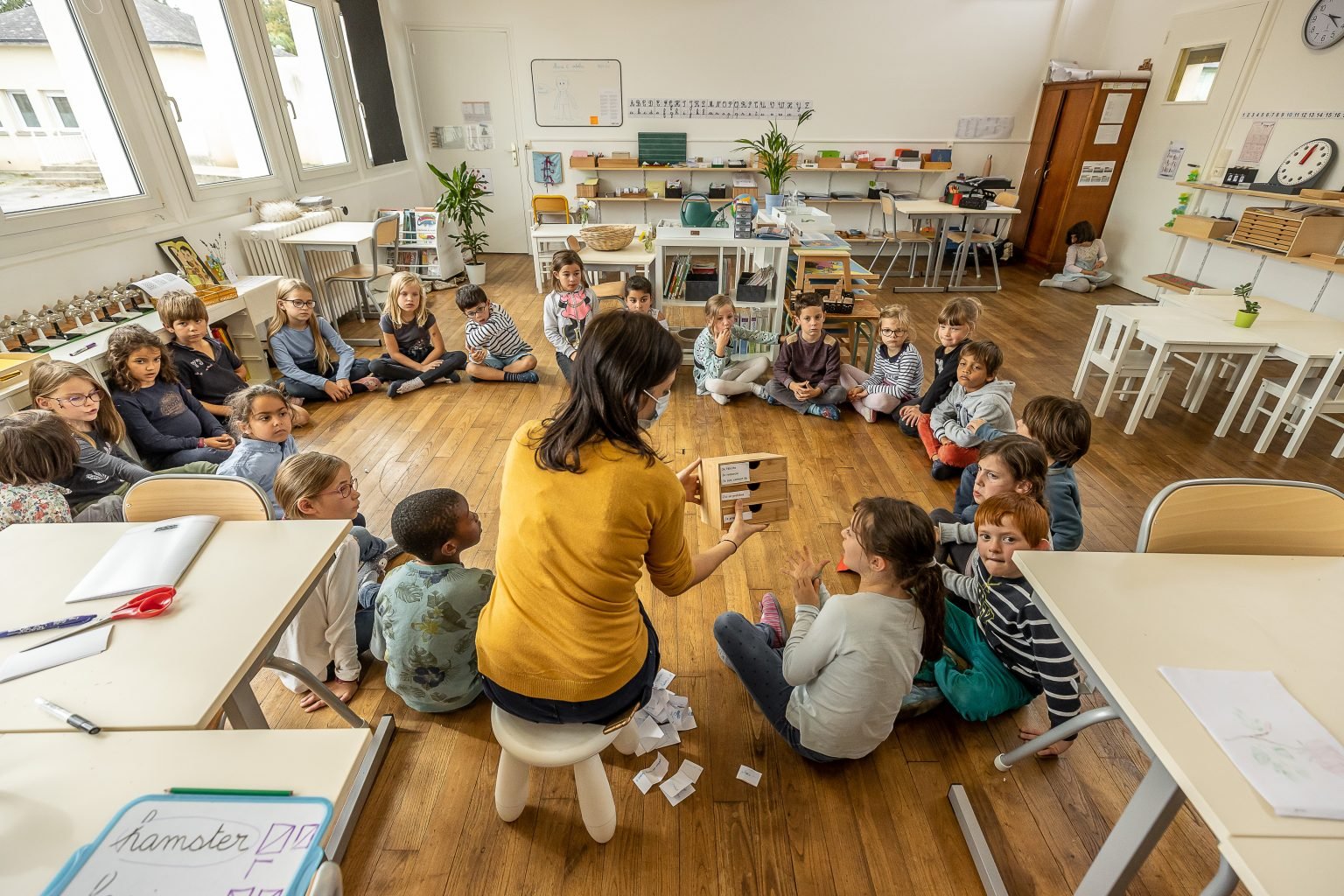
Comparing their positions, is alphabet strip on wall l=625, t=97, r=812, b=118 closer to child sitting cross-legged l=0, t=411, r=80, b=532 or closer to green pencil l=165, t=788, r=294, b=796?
child sitting cross-legged l=0, t=411, r=80, b=532

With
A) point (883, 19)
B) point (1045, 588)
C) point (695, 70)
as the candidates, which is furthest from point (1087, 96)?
point (1045, 588)

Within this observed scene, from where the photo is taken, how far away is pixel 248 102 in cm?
446

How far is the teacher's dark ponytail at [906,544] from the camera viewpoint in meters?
1.39

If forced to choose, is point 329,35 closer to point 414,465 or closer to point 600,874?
point 414,465

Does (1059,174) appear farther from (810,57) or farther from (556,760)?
(556,760)

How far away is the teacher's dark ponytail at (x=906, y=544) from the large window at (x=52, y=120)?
160 inches

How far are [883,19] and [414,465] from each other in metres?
6.58

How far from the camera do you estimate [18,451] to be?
5.77 ft

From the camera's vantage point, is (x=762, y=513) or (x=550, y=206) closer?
(x=762, y=513)

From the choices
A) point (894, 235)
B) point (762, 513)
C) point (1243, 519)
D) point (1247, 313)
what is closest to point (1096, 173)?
point (894, 235)

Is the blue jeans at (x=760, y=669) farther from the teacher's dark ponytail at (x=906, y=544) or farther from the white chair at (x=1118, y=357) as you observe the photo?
the white chair at (x=1118, y=357)

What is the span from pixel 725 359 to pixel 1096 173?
5.17m

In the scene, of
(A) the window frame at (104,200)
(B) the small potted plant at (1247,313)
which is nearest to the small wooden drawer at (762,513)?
(B) the small potted plant at (1247,313)

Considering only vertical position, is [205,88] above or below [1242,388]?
above
